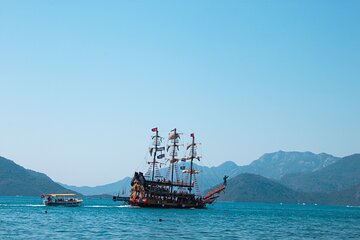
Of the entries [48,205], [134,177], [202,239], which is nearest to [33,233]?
[202,239]

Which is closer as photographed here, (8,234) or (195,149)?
(8,234)

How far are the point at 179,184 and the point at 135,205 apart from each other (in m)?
14.5

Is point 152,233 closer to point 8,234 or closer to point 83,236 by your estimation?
point 83,236

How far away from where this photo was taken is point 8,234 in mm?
63281

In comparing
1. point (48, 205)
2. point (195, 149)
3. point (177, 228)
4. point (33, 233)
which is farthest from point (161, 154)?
point (33, 233)

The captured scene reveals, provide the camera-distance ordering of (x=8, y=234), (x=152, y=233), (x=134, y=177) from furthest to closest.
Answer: (x=134, y=177), (x=152, y=233), (x=8, y=234)

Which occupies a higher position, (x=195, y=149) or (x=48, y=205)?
(x=195, y=149)

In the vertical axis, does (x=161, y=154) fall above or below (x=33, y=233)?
above

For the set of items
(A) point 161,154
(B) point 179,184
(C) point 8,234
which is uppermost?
(A) point 161,154

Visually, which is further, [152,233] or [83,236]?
[152,233]

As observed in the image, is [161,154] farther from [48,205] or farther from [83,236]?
[83,236]

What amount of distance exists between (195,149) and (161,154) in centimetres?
1190

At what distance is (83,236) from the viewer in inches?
2518

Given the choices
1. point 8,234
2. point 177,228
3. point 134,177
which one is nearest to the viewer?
Answer: point 8,234
